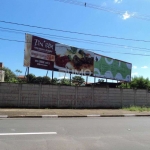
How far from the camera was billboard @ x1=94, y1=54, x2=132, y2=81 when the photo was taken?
23.3 meters

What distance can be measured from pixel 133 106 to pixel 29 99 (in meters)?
10.3

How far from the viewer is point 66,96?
1845 cm

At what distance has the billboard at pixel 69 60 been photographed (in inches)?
712

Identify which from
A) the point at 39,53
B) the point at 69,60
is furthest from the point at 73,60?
the point at 39,53

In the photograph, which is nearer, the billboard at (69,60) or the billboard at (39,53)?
the billboard at (39,53)

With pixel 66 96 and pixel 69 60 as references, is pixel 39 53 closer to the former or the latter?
pixel 69 60

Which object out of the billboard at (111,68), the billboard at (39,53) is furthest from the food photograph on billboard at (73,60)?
the billboard at (111,68)

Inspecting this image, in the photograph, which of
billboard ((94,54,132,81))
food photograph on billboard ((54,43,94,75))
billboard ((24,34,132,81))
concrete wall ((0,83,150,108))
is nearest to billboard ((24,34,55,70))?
billboard ((24,34,132,81))

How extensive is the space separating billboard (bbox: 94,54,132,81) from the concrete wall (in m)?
3.42

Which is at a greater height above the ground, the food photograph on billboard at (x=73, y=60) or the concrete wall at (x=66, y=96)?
the food photograph on billboard at (x=73, y=60)

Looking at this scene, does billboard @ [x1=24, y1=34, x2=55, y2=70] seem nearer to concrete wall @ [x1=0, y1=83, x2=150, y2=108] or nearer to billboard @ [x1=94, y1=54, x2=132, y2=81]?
concrete wall @ [x1=0, y1=83, x2=150, y2=108]

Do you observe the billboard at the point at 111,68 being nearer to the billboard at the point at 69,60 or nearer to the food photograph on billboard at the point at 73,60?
the billboard at the point at 69,60

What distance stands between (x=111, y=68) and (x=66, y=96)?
27.3 ft

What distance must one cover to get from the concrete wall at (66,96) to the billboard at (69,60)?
7.38ft
